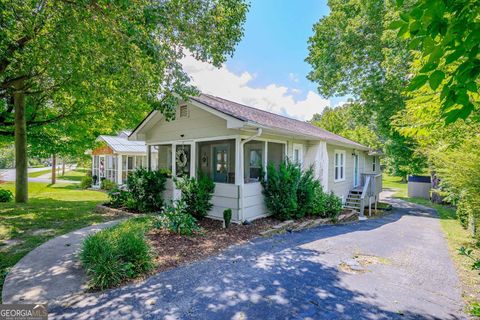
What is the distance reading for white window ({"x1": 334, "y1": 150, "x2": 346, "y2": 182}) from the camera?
43.4 feet

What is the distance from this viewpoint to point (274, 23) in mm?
10961

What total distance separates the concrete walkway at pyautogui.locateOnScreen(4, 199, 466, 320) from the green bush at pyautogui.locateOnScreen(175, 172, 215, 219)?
8.05ft

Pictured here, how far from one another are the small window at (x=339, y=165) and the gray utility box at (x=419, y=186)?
1146cm

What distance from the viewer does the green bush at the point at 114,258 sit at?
13.5 ft

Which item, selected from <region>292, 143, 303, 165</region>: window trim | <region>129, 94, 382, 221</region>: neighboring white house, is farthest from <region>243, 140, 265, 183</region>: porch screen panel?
<region>292, 143, 303, 165</region>: window trim

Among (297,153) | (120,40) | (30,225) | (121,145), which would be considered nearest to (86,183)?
(121,145)

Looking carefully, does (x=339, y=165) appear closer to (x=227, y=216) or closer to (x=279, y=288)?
(x=227, y=216)

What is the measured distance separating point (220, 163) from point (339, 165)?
23.5ft

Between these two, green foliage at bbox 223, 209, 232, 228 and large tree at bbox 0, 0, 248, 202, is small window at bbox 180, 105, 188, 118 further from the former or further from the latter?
green foliage at bbox 223, 209, 232, 228

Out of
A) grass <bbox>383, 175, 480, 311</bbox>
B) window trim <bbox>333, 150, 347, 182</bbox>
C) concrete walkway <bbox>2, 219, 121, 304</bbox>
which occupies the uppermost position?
window trim <bbox>333, 150, 347, 182</bbox>

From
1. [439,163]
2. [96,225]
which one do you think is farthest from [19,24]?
[439,163]

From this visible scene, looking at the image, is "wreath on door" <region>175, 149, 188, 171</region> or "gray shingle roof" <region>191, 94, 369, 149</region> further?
"wreath on door" <region>175, 149, 188, 171</region>

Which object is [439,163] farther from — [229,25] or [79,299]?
[79,299]

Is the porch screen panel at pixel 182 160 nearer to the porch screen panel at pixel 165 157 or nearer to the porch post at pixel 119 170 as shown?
the porch screen panel at pixel 165 157
